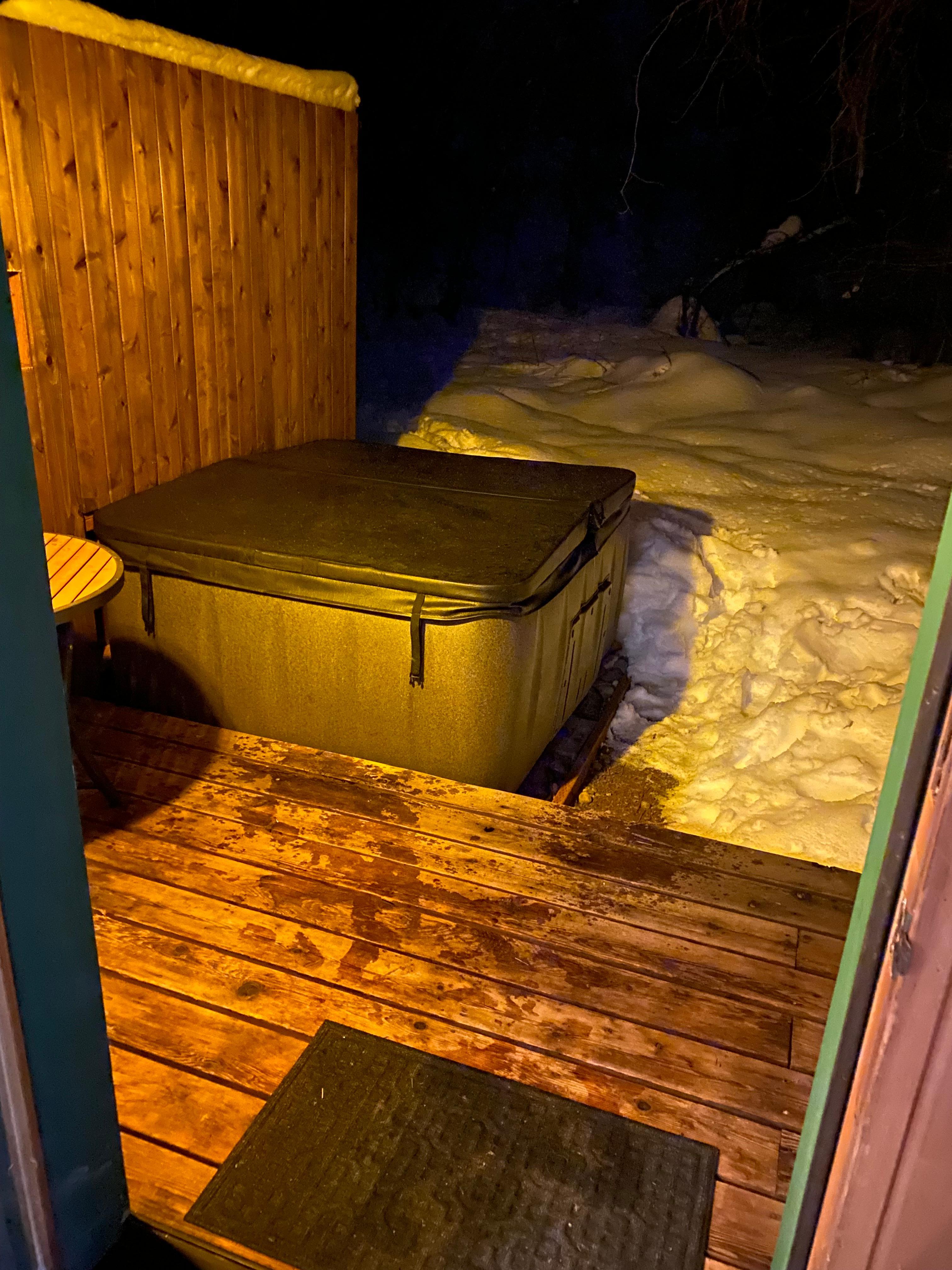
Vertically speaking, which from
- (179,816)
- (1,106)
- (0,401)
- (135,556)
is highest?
(1,106)

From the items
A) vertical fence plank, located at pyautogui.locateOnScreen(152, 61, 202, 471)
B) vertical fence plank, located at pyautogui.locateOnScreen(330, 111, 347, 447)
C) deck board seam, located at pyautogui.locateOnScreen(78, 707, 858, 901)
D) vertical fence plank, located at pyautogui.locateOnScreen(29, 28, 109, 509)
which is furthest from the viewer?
vertical fence plank, located at pyautogui.locateOnScreen(330, 111, 347, 447)

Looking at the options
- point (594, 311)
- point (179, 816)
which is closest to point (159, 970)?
point (179, 816)

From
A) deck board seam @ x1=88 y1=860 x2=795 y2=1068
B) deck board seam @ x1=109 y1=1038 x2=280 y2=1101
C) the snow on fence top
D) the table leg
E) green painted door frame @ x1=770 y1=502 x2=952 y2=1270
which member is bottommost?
deck board seam @ x1=109 y1=1038 x2=280 y2=1101

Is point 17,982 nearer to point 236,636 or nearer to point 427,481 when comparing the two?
point 236,636

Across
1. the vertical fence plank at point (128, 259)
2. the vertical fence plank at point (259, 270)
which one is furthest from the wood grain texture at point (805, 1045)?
the vertical fence plank at point (259, 270)

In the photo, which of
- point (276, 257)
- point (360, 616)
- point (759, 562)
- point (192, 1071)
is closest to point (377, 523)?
point (360, 616)

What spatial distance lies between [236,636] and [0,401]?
211 cm

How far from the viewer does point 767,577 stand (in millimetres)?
4824

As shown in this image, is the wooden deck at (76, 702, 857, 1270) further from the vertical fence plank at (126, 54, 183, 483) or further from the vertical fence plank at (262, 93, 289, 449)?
the vertical fence plank at (262, 93, 289, 449)

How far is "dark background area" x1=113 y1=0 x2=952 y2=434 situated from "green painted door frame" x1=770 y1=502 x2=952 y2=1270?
7.63 meters

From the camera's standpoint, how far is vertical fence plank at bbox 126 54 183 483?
3189 mm

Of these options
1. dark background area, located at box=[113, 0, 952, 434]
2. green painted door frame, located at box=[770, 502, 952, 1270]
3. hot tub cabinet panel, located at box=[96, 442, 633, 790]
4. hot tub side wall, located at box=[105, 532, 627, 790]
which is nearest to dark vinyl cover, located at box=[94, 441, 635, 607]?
hot tub cabinet panel, located at box=[96, 442, 633, 790]

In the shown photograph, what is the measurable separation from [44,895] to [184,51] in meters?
3.26

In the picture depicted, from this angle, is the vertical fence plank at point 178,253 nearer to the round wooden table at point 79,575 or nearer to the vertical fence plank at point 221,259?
the vertical fence plank at point 221,259
